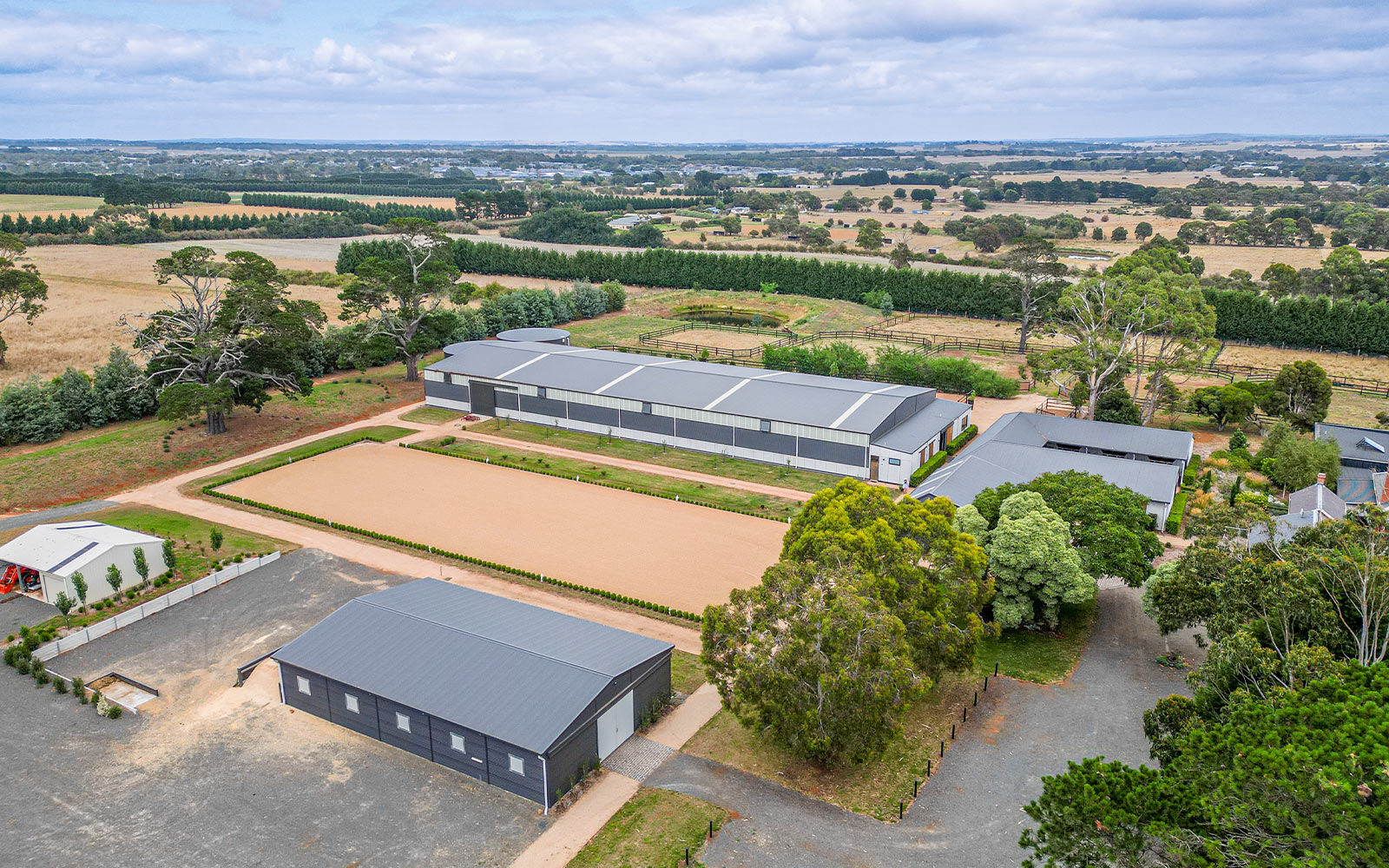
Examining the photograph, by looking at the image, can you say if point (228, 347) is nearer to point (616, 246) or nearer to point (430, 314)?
point (430, 314)

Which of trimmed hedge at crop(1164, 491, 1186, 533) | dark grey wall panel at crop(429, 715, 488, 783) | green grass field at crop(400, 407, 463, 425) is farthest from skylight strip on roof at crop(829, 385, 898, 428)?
dark grey wall panel at crop(429, 715, 488, 783)

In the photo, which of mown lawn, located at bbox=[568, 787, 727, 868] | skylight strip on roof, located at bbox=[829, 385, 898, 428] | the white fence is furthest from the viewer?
skylight strip on roof, located at bbox=[829, 385, 898, 428]

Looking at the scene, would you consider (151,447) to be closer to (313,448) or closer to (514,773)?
(313,448)

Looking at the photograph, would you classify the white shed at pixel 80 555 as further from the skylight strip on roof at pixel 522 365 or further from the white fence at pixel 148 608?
the skylight strip on roof at pixel 522 365

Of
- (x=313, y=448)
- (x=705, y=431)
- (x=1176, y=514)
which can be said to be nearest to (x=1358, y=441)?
(x=1176, y=514)

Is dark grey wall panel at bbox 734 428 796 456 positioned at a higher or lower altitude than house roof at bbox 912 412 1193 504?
lower

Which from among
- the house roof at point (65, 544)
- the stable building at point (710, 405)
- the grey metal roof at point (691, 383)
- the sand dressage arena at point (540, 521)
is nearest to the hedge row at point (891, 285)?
the grey metal roof at point (691, 383)

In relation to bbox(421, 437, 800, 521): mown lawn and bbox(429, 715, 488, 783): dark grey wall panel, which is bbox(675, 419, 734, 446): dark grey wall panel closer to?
bbox(421, 437, 800, 521): mown lawn
